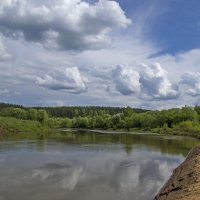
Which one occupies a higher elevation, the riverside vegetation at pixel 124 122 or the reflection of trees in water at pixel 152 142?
the riverside vegetation at pixel 124 122

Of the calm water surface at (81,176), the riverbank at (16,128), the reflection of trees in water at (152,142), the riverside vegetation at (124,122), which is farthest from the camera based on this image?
the riverside vegetation at (124,122)

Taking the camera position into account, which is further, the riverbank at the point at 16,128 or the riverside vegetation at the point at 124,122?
the riverside vegetation at the point at 124,122

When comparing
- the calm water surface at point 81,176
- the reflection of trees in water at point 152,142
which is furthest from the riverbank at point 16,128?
the calm water surface at point 81,176

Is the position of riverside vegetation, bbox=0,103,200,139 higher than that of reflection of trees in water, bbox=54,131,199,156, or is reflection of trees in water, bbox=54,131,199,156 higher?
riverside vegetation, bbox=0,103,200,139

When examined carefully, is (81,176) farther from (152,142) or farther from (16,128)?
(16,128)

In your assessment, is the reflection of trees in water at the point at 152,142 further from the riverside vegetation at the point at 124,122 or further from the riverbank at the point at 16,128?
the riverbank at the point at 16,128

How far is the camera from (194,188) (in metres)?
16.5

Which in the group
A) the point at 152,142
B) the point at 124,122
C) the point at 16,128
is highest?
the point at 124,122

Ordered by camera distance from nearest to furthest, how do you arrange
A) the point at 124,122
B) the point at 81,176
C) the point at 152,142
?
1. the point at 81,176
2. the point at 152,142
3. the point at 124,122

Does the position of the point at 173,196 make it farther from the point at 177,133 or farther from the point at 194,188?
the point at 177,133

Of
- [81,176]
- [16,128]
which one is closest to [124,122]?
[16,128]

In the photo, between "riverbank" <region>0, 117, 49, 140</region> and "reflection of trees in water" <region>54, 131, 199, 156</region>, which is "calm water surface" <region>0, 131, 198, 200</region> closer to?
"reflection of trees in water" <region>54, 131, 199, 156</region>

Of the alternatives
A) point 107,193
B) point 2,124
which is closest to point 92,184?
point 107,193

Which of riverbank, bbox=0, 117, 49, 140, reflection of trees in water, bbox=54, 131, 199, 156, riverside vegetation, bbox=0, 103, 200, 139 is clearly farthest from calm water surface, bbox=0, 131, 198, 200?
riverbank, bbox=0, 117, 49, 140
